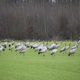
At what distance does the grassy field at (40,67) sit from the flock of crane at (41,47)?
0.12 ft

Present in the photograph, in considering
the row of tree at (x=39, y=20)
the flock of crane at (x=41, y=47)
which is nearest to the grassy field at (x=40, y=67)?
the flock of crane at (x=41, y=47)

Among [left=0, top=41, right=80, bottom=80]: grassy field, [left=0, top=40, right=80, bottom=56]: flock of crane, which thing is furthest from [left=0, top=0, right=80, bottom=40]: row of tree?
[left=0, top=41, right=80, bottom=80]: grassy field

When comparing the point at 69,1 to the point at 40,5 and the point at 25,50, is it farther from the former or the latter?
the point at 25,50

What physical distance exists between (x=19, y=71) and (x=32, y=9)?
2.04 ft

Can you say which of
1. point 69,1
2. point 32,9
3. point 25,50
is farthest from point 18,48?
point 69,1

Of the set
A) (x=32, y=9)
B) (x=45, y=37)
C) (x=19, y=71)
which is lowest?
(x=19, y=71)

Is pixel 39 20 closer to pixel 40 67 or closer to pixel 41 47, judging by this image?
pixel 41 47

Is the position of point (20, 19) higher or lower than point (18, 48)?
higher

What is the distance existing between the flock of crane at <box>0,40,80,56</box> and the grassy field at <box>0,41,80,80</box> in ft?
0.12

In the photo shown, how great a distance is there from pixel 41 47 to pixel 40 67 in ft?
0.64

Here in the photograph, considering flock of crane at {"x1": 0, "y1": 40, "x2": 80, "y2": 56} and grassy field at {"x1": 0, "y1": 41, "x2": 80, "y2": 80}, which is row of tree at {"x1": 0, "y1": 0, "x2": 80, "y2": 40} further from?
grassy field at {"x1": 0, "y1": 41, "x2": 80, "y2": 80}

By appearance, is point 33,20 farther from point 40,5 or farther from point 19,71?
point 19,71

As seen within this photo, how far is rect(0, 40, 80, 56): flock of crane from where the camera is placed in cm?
409

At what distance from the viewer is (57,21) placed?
13.5 feet
